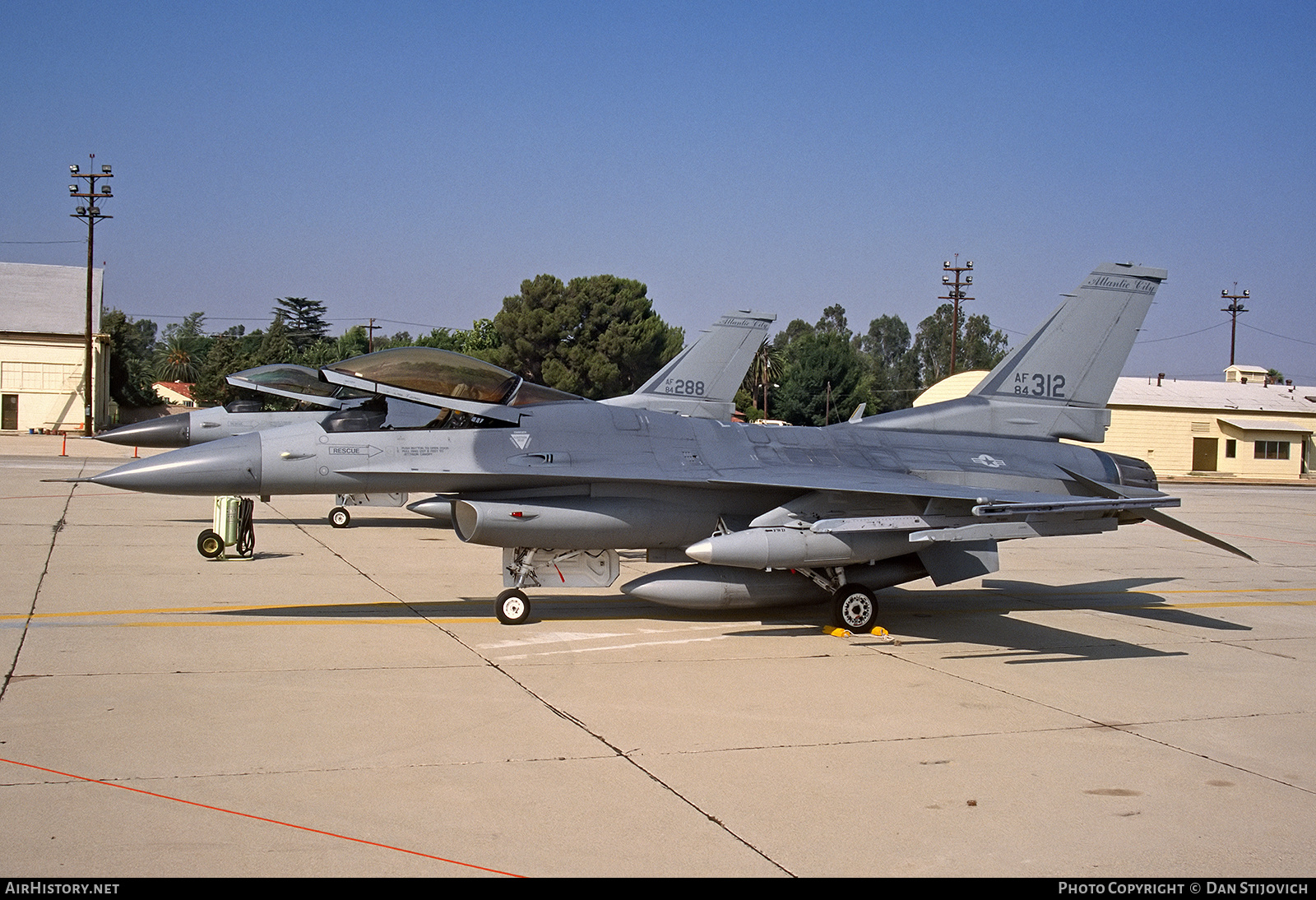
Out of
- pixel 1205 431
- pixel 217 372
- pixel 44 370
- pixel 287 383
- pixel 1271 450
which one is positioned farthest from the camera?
pixel 217 372

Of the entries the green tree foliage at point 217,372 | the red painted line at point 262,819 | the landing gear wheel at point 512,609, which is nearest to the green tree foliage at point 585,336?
the green tree foliage at point 217,372

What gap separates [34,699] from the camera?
6.77 meters

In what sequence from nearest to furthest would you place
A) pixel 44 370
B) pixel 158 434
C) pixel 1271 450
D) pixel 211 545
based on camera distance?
pixel 211 545 < pixel 158 434 < pixel 44 370 < pixel 1271 450

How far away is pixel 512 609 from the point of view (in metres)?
9.96

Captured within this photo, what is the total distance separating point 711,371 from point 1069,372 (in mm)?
8678

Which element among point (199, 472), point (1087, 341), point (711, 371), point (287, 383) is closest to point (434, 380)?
point (199, 472)

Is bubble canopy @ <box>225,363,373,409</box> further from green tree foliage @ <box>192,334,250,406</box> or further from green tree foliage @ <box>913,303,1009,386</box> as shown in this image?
green tree foliage @ <box>913,303,1009,386</box>

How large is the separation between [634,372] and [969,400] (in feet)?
156

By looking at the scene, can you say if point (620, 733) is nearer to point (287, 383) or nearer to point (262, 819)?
point (262, 819)

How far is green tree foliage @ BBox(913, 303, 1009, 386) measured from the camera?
394ft

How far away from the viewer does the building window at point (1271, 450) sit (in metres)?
51.8

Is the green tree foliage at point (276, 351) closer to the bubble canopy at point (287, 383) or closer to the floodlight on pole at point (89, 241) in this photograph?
the floodlight on pole at point (89, 241)

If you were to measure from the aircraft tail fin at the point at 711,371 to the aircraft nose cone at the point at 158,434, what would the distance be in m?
7.51
